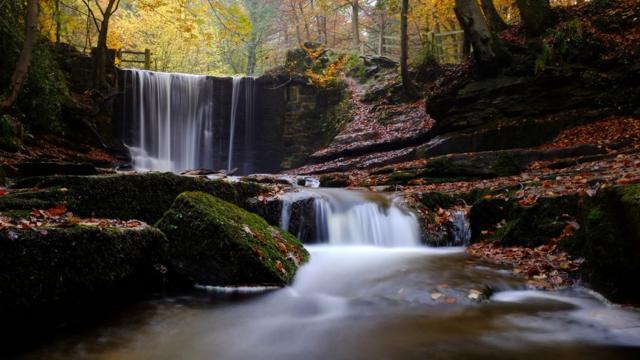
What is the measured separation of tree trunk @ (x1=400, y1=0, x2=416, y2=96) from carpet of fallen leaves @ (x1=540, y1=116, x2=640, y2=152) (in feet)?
25.5

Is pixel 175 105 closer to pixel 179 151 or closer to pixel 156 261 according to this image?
pixel 179 151

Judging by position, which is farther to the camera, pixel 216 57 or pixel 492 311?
pixel 216 57

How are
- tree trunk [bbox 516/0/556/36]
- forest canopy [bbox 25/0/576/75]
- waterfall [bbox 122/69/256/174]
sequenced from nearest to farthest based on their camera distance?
1. tree trunk [bbox 516/0/556/36]
2. waterfall [bbox 122/69/256/174]
3. forest canopy [bbox 25/0/576/75]

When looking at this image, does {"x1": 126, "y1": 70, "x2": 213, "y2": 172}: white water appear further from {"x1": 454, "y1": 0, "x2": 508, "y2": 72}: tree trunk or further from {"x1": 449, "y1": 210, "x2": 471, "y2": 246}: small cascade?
{"x1": 449, "y1": 210, "x2": 471, "y2": 246}: small cascade

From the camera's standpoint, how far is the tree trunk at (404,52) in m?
16.8

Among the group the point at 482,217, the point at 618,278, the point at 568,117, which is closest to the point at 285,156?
the point at 568,117

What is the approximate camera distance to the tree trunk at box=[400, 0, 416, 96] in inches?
660

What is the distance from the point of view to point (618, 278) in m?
3.84

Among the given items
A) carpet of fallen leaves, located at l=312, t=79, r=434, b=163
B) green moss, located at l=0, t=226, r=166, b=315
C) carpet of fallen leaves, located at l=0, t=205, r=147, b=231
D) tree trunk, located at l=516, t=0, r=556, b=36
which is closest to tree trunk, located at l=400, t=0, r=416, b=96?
carpet of fallen leaves, located at l=312, t=79, r=434, b=163

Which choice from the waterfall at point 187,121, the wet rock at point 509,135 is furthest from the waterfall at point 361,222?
the waterfall at point 187,121

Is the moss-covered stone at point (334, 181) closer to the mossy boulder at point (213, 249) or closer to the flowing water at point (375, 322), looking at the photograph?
the flowing water at point (375, 322)

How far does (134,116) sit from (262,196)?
14.4 meters

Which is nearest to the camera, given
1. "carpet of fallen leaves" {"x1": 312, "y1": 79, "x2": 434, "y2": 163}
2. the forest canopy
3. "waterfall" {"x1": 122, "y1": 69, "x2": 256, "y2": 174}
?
"carpet of fallen leaves" {"x1": 312, "y1": 79, "x2": 434, "y2": 163}

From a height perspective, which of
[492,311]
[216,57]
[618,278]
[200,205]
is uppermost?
[216,57]
